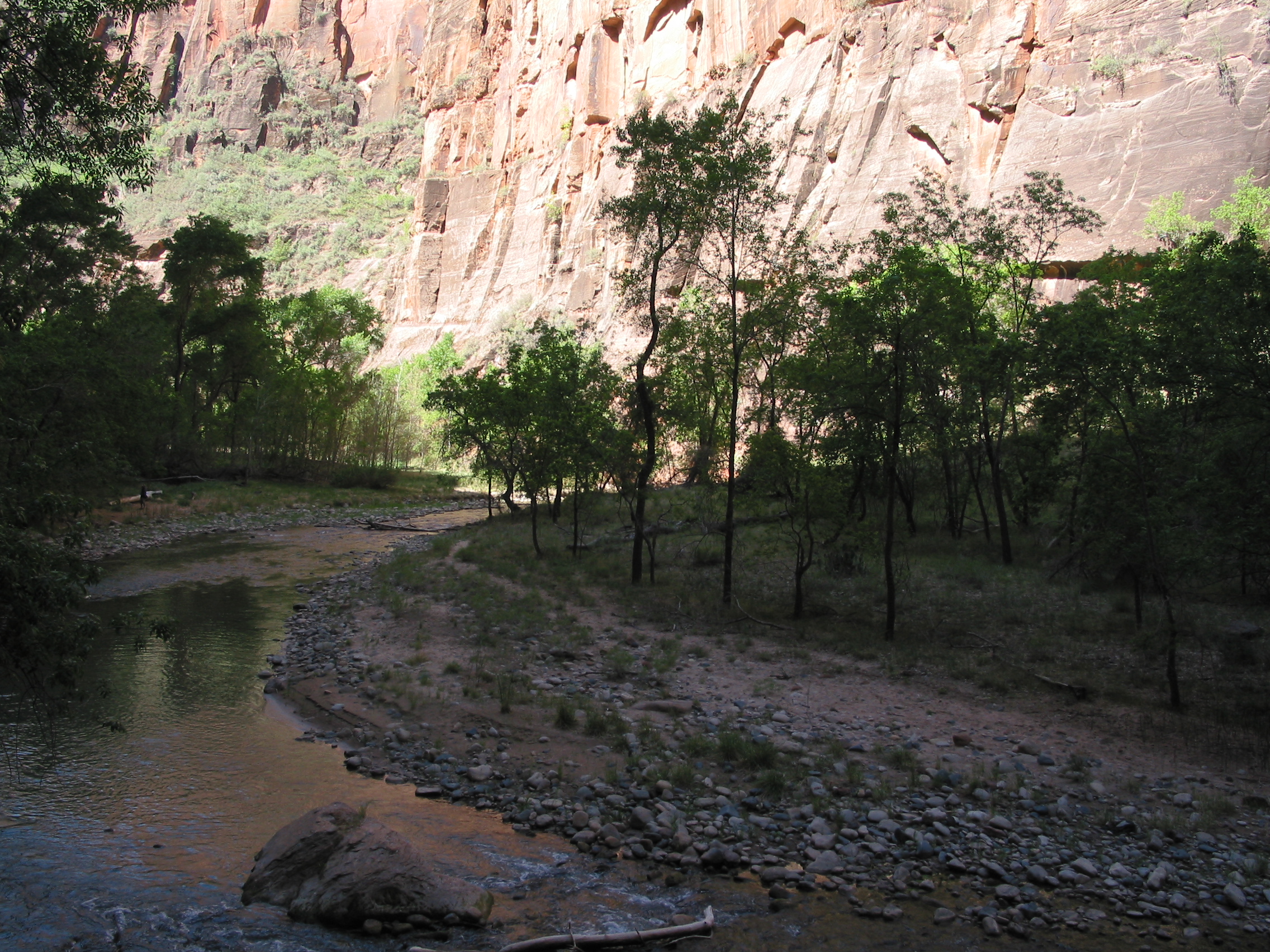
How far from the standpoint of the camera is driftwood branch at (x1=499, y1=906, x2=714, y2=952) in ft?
16.9

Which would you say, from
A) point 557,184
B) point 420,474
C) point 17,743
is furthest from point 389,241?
point 17,743

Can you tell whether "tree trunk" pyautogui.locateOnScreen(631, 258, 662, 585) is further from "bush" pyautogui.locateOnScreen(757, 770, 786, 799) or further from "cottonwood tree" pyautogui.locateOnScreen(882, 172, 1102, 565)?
"bush" pyautogui.locateOnScreen(757, 770, 786, 799)

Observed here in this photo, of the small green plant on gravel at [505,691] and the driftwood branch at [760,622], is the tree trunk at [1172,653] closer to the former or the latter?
the driftwood branch at [760,622]

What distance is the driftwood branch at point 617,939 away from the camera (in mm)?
5137

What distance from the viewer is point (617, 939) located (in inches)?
210

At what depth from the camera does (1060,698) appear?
1058 cm

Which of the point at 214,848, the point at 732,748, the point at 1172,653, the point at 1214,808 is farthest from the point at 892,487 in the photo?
the point at 214,848

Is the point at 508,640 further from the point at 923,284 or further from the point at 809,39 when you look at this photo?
the point at 809,39

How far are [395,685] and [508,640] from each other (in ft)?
9.46

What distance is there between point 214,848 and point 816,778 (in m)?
5.68

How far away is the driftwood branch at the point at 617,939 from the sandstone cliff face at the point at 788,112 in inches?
Result: 626

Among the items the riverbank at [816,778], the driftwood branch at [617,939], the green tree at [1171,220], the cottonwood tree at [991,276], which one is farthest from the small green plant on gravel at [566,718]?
the green tree at [1171,220]

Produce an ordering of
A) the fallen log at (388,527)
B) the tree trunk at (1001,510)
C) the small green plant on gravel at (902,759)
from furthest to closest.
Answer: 1. the fallen log at (388,527)
2. the tree trunk at (1001,510)
3. the small green plant on gravel at (902,759)

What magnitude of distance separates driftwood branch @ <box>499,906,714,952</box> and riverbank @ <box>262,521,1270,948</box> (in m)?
0.78
